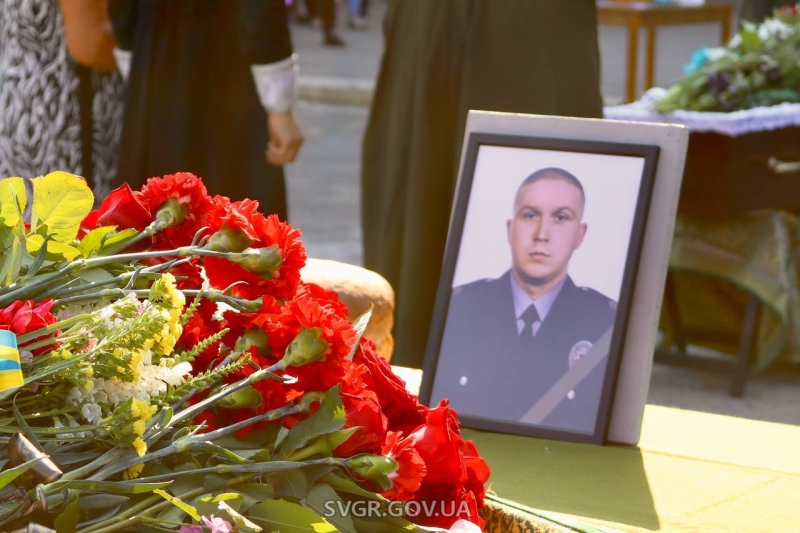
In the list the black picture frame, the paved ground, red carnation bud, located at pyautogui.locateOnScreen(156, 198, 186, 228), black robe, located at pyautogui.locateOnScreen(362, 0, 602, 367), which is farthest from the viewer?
the paved ground

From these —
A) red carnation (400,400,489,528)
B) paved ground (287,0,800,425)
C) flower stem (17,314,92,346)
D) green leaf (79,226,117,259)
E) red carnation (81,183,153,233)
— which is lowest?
paved ground (287,0,800,425)

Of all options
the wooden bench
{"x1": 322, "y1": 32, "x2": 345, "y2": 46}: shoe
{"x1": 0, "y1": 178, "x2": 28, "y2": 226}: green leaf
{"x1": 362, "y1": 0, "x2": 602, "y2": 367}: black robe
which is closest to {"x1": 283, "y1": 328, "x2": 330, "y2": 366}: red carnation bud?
{"x1": 0, "y1": 178, "x2": 28, "y2": 226}: green leaf

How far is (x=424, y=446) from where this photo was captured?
2.51 feet

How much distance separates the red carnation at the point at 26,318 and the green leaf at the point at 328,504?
184mm

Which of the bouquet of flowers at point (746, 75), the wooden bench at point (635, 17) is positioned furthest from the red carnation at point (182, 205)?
the wooden bench at point (635, 17)

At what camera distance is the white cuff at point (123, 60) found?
2.66 m

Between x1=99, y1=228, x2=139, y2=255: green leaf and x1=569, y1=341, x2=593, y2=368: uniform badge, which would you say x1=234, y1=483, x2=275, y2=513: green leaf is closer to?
x1=99, y1=228, x2=139, y2=255: green leaf

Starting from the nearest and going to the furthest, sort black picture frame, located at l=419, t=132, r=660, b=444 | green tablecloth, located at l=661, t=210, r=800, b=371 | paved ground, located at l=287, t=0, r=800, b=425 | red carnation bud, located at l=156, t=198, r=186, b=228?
red carnation bud, located at l=156, t=198, r=186, b=228
black picture frame, located at l=419, t=132, r=660, b=444
green tablecloth, located at l=661, t=210, r=800, b=371
paved ground, located at l=287, t=0, r=800, b=425

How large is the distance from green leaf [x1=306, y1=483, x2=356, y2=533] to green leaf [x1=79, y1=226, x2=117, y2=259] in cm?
23

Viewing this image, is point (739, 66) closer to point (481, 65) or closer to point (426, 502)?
point (481, 65)

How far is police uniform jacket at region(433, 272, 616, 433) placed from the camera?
124cm

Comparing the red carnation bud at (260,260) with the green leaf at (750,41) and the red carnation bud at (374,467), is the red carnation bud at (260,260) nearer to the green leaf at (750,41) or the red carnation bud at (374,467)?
the red carnation bud at (374,467)

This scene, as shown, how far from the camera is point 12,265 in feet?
2.28

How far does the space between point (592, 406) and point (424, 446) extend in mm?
505
